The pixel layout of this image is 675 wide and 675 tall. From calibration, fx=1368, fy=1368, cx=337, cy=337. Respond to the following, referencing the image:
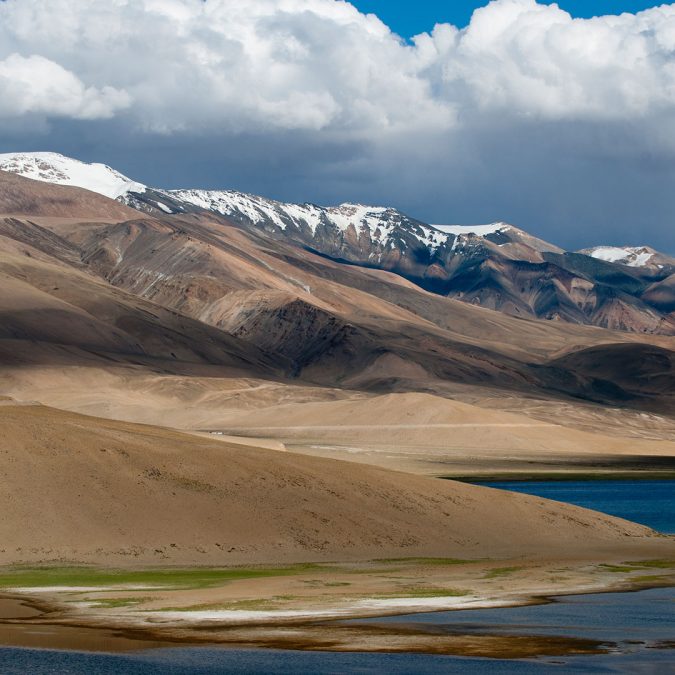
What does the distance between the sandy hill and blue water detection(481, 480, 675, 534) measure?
46.3 ft

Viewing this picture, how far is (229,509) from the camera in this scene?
5722 cm

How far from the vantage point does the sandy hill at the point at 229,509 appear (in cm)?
5300

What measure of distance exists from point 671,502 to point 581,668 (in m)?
70.6

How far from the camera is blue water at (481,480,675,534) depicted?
8551 cm

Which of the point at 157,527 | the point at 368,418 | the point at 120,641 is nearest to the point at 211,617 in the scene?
the point at 120,641

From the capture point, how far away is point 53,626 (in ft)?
123

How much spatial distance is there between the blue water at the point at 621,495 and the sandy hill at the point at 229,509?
1411cm

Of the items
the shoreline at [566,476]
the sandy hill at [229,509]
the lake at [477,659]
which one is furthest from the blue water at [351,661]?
the shoreline at [566,476]

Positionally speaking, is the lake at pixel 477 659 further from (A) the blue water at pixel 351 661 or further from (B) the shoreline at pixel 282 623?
(B) the shoreline at pixel 282 623

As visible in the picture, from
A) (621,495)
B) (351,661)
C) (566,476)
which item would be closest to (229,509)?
(351,661)

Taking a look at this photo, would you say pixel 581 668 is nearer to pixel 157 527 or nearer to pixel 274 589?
pixel 274 589

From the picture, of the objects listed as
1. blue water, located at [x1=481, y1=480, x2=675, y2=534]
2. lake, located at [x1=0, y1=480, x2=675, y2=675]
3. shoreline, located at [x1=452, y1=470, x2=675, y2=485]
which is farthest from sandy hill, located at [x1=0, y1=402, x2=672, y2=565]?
shoreline, located at [x1=452, y1=470, x2=675, y2=485]

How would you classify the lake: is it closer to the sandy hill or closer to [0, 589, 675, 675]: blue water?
[0, 589, 675, 675]: blue water

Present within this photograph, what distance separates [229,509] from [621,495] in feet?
188
